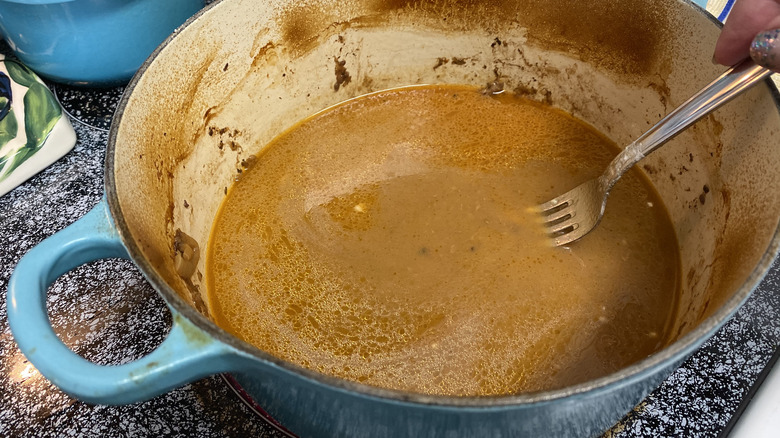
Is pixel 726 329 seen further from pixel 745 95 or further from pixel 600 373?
pixel 745 95

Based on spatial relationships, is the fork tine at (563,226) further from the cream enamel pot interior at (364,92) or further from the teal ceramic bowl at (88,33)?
the teal ceramic bowl at (88,33)

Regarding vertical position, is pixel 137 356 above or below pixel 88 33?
below

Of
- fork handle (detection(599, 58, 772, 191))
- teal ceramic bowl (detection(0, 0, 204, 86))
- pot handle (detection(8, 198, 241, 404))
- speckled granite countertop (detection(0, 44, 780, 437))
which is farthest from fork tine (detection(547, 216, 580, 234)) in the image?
teal ceramic bowl (detection(0, 0, 204, 86))

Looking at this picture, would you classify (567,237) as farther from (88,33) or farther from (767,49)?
(88,33)

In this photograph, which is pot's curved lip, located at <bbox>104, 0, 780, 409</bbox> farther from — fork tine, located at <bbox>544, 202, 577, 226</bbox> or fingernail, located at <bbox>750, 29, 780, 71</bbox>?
fork tine, located at <bbox>544, 202, 577, 226</bbox>

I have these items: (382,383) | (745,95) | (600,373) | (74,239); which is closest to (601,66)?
(745,95)

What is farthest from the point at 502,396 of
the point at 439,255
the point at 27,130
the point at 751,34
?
the point at 27,130

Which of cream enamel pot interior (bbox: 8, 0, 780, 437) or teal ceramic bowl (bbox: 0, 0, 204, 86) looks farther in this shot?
teal ceramic bowl (bbox: 0, 0, 204, 86)
